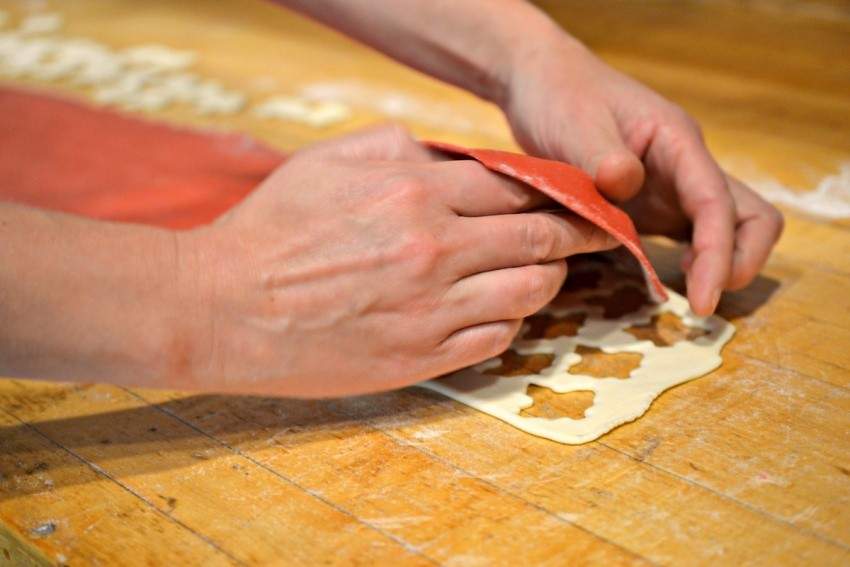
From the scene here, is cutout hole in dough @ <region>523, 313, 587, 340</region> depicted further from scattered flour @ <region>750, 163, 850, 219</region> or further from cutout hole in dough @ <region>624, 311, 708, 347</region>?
scattered flour @ <region>750, 163, 850, 219</region>

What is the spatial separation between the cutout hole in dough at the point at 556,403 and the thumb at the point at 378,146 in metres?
0.28

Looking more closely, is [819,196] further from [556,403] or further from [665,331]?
[556,403]

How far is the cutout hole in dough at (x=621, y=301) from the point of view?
3.81 feet

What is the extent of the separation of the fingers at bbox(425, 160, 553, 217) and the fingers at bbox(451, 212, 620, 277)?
0.07 feet

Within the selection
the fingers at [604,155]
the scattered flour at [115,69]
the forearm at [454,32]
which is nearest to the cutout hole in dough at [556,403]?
the fingers at [604,155]

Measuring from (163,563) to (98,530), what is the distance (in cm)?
8

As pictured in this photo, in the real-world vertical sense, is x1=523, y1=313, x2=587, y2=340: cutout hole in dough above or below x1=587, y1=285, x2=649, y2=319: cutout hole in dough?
below

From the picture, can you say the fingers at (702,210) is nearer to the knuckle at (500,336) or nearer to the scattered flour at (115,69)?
the knuckle at (500,336)

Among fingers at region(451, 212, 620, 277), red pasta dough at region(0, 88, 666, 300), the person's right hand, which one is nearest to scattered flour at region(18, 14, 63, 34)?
red pasta dough at region(0, 88, 666, 300)

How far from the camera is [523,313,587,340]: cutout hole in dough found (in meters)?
1.11

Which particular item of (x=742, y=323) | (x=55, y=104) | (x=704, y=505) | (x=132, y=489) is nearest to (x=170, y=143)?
(x=55, y=104)

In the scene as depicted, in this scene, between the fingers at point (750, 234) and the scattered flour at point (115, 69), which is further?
the scattered flour at point (115, 69)

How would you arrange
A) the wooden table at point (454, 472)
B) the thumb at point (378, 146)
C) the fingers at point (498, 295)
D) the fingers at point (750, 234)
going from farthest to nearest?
the fingers at point (750, 234), the thumb at point (378, 146), the fingers at point (498, 295), the wooden table at point (454, 472)

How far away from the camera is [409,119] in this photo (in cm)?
182
